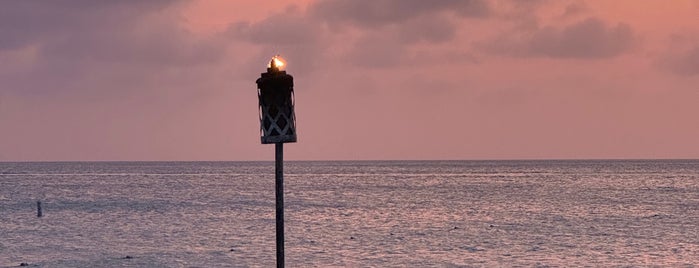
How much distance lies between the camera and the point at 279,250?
1673 centimetres

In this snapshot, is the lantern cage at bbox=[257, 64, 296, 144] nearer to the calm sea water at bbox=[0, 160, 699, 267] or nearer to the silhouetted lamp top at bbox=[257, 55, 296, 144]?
the silhouetted lamp top at bbox=[257, 55, 296, 144]

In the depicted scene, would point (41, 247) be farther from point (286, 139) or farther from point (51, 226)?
point (286, 139)

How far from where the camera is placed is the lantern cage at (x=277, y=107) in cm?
1498

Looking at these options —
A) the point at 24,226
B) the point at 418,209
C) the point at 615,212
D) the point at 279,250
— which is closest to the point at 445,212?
the point at 418,209

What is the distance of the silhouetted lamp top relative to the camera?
1498 centimetres

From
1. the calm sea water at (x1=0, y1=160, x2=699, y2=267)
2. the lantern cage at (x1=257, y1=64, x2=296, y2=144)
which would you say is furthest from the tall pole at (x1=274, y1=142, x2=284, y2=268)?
the calm sea water at (x1=0, y1=160, x2=699, y2=267)

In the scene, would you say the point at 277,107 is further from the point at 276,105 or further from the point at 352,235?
the point at 352,235

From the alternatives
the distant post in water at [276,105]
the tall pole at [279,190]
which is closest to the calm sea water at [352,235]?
the tall pole at [279,190]

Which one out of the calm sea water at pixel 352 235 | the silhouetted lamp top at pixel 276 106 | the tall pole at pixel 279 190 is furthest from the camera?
the calm sea water at pixel 352 235

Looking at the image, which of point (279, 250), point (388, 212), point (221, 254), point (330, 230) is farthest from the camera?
point (388, 212)

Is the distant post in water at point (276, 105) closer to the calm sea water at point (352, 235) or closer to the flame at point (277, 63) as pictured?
the flame at point (277, 63)

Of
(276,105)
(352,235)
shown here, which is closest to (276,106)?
(276,105)

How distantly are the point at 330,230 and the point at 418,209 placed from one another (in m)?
19.8

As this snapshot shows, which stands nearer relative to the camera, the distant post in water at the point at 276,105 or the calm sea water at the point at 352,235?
the distant post in water at the point at 276,105
